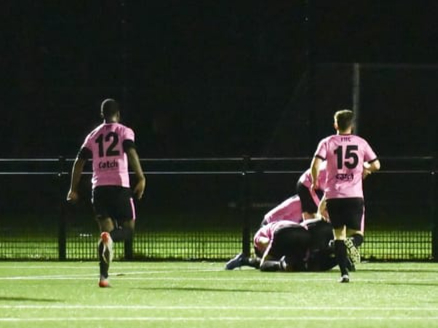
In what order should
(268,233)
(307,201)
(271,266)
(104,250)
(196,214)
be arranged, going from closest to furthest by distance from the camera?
(104,250) < (271,266) < (268,233) < (307,201) < (196,214)

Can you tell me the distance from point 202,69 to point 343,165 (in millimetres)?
18891

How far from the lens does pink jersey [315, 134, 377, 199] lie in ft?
49.5

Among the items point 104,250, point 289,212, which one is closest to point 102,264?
point 104,250

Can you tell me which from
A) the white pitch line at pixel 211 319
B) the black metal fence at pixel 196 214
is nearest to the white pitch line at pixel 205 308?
the white pitch line at pixel 211 319

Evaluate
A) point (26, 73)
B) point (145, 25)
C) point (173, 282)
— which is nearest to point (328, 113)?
point (145, 25)

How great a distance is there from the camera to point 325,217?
666 inches

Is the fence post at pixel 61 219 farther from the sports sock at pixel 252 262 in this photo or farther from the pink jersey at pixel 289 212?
the sports sock at pixel 252 262

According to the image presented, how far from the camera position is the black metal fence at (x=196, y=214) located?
19403mm

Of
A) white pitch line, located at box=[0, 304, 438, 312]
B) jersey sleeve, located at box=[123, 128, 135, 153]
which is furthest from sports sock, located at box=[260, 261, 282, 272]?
white pitch line, located at box=[0, 304, 438, 312]

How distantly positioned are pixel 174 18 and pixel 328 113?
5.10 metres

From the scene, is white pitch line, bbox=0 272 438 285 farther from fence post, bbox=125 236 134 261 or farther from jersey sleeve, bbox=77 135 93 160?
fence post, bbox=125 236 134 261

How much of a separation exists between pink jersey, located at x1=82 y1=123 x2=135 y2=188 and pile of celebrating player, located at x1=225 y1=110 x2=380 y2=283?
6.20 ft

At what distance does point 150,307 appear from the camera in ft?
40.2

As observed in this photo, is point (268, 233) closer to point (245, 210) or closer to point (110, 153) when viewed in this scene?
point (245, 210)
